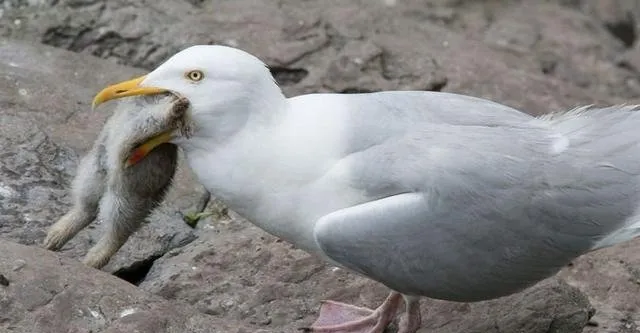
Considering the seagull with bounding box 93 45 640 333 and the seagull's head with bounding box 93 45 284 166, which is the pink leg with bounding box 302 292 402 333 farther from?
the seagull's head with bounding box 93 45 284 166

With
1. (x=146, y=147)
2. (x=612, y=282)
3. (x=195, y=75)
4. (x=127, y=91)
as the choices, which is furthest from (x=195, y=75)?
(x=612, y=282)

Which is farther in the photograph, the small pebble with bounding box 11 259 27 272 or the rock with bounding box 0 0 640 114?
the rock with bounding box 0 0 640 114

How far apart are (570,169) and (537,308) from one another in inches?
25.7

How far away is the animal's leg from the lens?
4.84 meters

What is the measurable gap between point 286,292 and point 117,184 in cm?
80

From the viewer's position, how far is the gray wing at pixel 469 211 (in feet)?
14.0

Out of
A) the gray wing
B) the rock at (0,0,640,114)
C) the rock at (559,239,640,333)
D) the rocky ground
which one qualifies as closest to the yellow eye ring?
the gray wing

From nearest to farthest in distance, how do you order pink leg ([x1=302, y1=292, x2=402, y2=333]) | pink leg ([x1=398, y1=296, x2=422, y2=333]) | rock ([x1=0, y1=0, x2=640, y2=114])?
pink leg ([x1=398, y1=296, x2=422, y2=333]), pink leg ([x1=302, y1=292, x2=402, y2=333]), rock ([x1=0, y1=0, x2=640, y2=114])

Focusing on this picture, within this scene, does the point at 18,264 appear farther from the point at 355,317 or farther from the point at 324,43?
the point at 324,43

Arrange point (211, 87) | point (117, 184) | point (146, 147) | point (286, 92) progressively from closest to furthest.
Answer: point (211, 87) → point (146, 147) → point (117, 184) → point (286, 92)

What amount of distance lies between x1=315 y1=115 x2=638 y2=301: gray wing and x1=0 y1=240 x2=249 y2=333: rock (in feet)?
1.83

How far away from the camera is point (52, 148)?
5.45 m

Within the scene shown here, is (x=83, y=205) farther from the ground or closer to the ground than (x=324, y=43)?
farther from the ground

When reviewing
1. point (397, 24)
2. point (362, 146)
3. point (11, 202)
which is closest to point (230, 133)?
point (362, 146)
